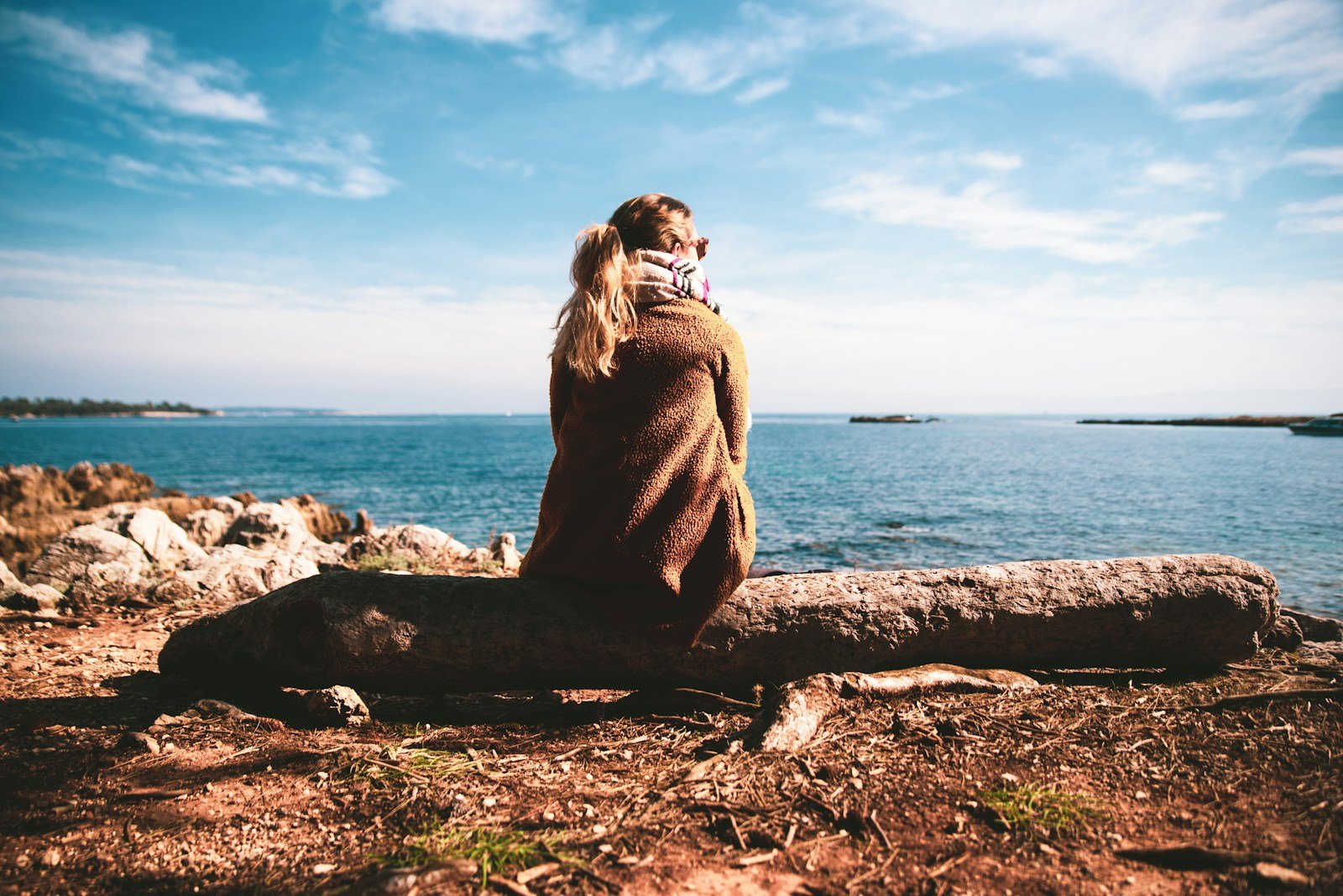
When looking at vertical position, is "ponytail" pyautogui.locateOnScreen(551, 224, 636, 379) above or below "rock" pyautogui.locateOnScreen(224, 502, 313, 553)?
above

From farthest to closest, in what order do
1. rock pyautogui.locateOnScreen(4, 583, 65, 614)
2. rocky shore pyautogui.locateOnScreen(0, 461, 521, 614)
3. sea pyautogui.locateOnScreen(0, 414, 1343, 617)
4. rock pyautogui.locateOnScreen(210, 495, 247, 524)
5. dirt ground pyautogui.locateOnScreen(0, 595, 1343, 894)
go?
rock pyautogui.locateOnScreen(210, 495, 247, 524), sea pyautogui.locateOnScreen(0, 414, 1343, 617), rocky shore pyautogui.locateOnScreen(0, 461, 521, 614), rock pyautogui.locateOnScreen(4, 583, 65, 614), dirt ground pyautogui.locateOnScreen(0, 595, 1343, 894)

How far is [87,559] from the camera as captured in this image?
7.29 m

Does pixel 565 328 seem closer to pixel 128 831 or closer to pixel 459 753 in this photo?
pixel 459 753

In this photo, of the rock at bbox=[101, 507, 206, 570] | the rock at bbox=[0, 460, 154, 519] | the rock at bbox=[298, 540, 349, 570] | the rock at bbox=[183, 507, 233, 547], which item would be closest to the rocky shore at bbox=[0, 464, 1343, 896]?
the rock at bbox=[101, 507, 206, 570]

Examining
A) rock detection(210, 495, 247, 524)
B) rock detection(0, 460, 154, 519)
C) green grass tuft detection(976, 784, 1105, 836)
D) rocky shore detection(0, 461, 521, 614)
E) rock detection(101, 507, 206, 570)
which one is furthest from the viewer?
rock detection(0, 460, 154, 519)

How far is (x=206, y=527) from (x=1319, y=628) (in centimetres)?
1673

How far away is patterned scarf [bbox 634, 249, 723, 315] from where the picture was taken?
3.70 metres

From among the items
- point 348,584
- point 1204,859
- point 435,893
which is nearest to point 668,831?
point 435,893

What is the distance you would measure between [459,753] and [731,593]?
1.62 metres

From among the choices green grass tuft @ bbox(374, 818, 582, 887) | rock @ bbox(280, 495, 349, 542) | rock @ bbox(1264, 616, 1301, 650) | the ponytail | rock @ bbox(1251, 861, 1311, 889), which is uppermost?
the ponytail

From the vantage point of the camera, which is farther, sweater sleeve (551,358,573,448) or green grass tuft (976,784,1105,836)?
sweater sleeve (551,358,573,448)

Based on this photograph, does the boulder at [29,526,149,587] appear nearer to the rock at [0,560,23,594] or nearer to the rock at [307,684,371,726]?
the rock at [0,560,23,594]

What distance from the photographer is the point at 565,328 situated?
11.9 ft

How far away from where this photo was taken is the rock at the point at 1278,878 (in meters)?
2.05
